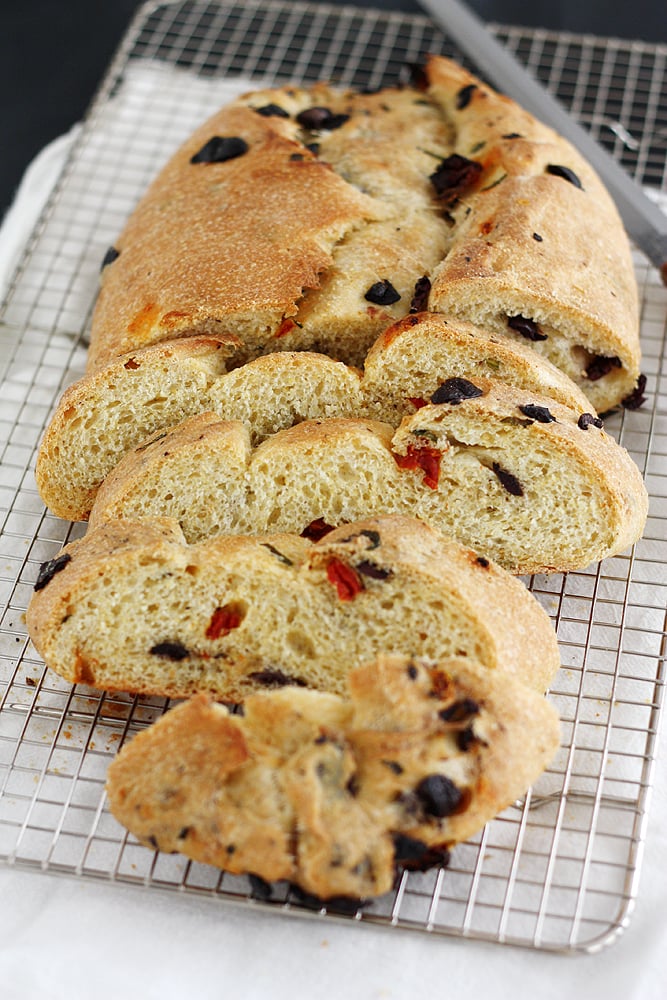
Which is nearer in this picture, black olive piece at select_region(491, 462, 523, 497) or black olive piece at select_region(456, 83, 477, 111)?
black olive piece at select_region(491, 462, 523, 497)

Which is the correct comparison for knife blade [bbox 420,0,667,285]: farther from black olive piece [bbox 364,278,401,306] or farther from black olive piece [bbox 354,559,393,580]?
black olive piece [bbox 354,559,393,580]

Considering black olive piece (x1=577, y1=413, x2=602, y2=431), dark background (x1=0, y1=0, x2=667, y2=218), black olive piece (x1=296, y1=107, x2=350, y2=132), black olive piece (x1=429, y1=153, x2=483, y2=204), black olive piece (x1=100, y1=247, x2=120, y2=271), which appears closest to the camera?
black olive piece (x1=577, y1=413, x2=602, y2=431)

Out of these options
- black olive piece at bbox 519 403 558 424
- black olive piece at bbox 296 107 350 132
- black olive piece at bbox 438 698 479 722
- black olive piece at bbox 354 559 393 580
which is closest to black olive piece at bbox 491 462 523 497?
black olive piece at bbox 519 403 558 424

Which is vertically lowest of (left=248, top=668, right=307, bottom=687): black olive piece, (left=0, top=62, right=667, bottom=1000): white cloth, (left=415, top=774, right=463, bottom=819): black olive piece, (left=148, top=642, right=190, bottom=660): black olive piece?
(left=0, top=62, right=667, bottom=1000): white cloth

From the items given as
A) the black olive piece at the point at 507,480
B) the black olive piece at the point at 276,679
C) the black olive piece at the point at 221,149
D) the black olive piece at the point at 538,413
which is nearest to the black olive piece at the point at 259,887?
the black olive piece at the point at 276,679

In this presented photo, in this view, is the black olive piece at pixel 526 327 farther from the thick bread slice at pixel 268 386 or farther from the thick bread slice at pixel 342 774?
the thick bread slice at pixel 342 774

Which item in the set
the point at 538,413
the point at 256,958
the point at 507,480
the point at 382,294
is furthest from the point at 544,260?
the point at 256,958
